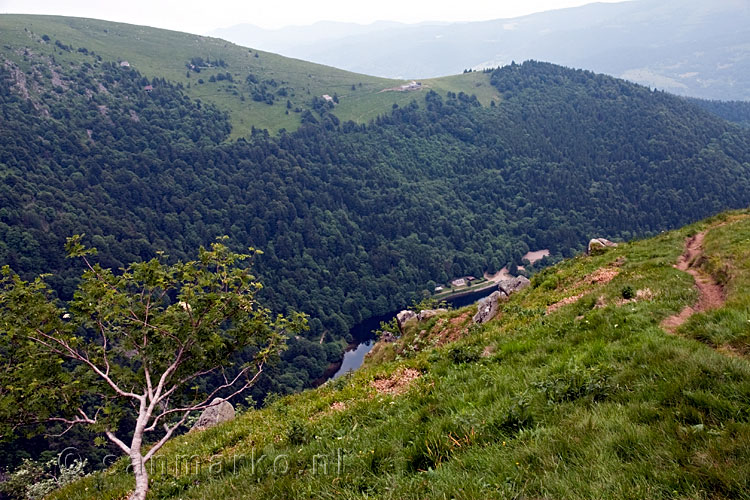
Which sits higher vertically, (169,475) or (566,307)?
(566,307)

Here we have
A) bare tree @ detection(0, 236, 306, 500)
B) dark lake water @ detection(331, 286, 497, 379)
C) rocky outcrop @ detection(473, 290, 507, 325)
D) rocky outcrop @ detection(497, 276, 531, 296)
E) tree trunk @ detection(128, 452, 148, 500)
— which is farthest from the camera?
dark lake water @ detection(331, 286, 497, 379)

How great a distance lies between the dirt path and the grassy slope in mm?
424

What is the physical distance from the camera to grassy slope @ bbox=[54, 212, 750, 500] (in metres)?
5.25

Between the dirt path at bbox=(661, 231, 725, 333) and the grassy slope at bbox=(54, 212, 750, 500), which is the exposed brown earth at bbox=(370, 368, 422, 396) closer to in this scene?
the grassy slope at bbox=(54, 212, 750, 500)

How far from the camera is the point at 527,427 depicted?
23.6 ft

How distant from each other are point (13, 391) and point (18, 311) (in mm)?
2449

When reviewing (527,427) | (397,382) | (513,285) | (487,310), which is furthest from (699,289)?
(513,285)

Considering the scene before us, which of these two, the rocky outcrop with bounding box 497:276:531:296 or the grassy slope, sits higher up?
the grassy slope

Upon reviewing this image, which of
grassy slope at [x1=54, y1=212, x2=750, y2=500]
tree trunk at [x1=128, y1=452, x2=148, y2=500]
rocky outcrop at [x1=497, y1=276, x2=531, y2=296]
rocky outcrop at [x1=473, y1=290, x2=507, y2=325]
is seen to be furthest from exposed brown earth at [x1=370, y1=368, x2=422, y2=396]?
rocky outcrop at [x1=497, y1=276, x2=531, y2=296]

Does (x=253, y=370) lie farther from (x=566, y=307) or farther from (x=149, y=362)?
(x=566, y=307)

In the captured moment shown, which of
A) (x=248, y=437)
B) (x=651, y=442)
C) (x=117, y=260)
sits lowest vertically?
(x=117, y=260)

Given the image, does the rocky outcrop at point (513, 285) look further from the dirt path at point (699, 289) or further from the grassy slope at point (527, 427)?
the grassy slope at point (527, 427)

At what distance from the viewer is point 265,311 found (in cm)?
1631

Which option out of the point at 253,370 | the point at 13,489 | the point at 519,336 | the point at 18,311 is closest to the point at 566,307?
the point at 519,336
